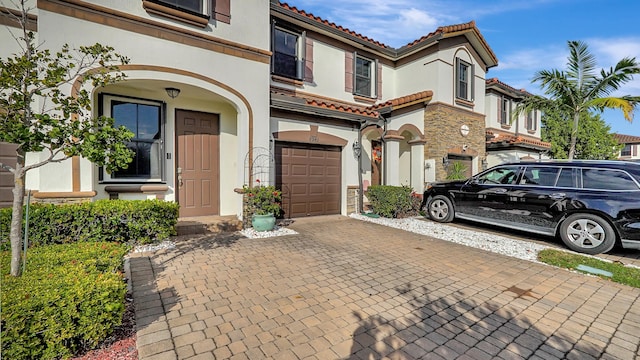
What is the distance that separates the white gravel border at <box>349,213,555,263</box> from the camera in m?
5.82

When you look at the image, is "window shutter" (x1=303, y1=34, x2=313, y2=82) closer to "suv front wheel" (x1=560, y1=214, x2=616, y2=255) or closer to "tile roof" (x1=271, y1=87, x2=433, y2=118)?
"tile roof" (x1=271, y1=87, x2=433, y2=118)

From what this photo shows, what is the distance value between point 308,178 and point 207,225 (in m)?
3.36

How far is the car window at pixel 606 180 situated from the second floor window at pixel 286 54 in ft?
25.9

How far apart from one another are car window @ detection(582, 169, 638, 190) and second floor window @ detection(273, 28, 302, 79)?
7893mm

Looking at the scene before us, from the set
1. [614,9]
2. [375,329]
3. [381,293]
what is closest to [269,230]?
[381,293]

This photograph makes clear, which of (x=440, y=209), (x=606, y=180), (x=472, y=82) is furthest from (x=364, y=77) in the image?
(x=606, y=180)

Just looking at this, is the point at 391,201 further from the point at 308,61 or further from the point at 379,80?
the point at 308,61

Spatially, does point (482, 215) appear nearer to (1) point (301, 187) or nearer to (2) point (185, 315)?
(1) point (301, 187)

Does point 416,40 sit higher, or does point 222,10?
point 416,40

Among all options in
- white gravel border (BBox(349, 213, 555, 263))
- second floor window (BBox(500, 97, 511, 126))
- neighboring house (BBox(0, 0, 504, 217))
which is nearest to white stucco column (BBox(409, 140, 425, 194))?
neighboring house (BBox(0, 0, 504, 217))

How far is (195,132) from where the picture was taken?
295 inches

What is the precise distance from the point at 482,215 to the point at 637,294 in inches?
144

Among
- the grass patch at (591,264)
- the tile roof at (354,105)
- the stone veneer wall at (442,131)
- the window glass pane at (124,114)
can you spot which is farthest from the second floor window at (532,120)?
the window glass pane at (124,114)

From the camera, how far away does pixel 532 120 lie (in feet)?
56.5
